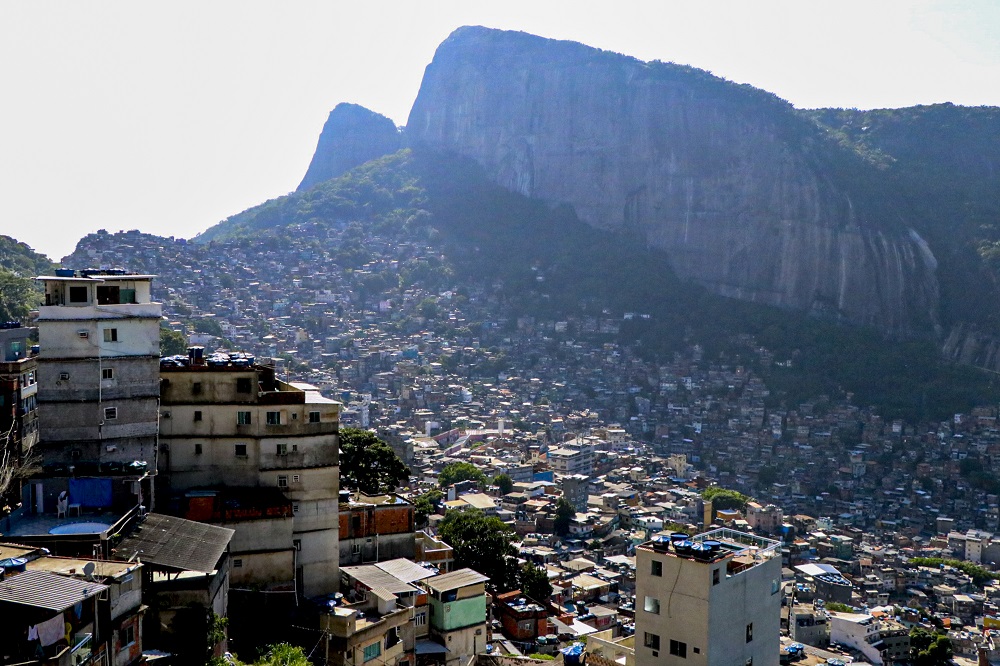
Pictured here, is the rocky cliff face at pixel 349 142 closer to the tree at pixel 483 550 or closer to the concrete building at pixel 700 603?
the tree at pixel 483 550

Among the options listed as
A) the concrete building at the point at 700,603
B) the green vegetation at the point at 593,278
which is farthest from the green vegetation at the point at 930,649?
the green vegetation at the point at 593,278

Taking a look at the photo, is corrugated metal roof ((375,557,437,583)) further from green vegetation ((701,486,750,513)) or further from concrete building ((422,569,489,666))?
green vegetation ((701,486,750,513))

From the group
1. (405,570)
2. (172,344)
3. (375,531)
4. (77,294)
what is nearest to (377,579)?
(405,570)

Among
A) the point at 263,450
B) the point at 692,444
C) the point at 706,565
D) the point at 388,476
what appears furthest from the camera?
the point at 692,444

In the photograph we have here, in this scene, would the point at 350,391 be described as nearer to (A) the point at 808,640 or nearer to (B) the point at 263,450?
(A) the point at 808,640

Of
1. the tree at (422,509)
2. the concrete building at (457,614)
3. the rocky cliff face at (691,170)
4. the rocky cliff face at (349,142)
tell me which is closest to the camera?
the concrete building at (457,614)

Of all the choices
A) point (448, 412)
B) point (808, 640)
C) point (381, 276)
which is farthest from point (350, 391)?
point (808, 640)
